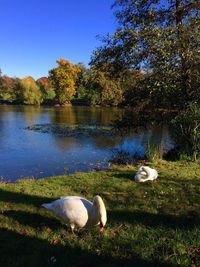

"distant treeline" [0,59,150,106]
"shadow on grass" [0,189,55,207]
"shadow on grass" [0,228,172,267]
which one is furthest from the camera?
"distant treeline" [0,59,150,106]

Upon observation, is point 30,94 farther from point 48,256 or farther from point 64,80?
point 48,256

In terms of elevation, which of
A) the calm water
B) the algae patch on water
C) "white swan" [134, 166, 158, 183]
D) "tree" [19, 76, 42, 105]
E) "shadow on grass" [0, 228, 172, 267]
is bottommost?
the calm water

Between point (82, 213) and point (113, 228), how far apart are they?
2.44 ft

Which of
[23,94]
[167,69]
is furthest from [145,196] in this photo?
[23,94]

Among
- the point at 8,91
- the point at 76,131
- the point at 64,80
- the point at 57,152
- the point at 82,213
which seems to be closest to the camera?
the point at 82,213

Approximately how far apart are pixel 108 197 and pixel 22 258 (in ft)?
11.0

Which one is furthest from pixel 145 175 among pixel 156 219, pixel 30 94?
pixel 30 94

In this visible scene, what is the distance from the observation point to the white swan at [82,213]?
5.47 m

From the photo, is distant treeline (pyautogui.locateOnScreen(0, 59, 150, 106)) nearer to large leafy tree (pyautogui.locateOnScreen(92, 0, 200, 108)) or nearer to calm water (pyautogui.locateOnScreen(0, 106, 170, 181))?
calm water (pyautogui.locateOnScreen(0, 106, 170, 181))

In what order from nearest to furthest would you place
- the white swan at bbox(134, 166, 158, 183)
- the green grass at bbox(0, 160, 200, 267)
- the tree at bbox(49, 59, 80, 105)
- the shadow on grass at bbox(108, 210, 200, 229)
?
the green grass at bbox(0, 160, 200, 267)
the shadow on grass at bbox(108, 210, 200, 229)
the white swan at bbox(134, 166, 158, 183)
the tree at bbox(49, 59, 80, 105)

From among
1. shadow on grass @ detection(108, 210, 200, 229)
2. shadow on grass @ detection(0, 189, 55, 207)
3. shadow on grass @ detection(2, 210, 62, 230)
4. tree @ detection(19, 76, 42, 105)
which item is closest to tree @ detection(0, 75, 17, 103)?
tree @ detection(19, 76, 42, 105)

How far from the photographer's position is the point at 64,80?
85.1 meters

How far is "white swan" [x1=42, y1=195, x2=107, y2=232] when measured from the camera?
17.9ft

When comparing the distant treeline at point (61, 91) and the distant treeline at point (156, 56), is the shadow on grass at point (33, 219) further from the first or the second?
the distant treeline at point (61, 91)
